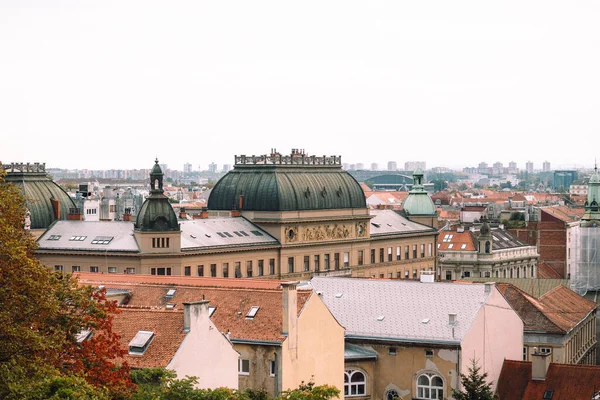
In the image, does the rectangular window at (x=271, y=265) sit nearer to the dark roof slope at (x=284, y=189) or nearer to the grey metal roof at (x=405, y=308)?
the dark roof slope at (x=284, y=189)

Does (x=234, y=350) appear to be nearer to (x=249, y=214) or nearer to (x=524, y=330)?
(x=524, y=330)

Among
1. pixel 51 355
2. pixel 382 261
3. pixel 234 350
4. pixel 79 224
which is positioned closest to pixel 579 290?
pixel 382 261

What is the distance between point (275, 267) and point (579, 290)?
3296cm

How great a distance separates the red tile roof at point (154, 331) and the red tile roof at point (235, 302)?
6566mm

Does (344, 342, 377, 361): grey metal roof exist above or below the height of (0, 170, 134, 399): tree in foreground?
below

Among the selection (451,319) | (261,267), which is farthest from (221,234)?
(451,319)

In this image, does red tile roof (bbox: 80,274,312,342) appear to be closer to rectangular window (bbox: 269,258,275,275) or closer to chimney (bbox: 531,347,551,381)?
chimney (bbox: 531,347,551,381)

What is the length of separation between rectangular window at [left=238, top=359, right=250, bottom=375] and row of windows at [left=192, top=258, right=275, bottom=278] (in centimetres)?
5263

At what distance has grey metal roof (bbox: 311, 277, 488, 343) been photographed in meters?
84.1

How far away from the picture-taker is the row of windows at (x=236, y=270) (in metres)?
129

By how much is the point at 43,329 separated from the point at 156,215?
69.4m

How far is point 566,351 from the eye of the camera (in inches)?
4067

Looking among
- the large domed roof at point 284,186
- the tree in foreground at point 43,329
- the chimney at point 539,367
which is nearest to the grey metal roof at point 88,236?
the large domed roof at point 284,186

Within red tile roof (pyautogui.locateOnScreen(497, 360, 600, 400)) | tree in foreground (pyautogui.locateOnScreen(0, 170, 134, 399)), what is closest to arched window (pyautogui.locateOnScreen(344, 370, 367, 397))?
red tile roof (pyautogui.locateOnScreen(497, 360, 600, 400))
